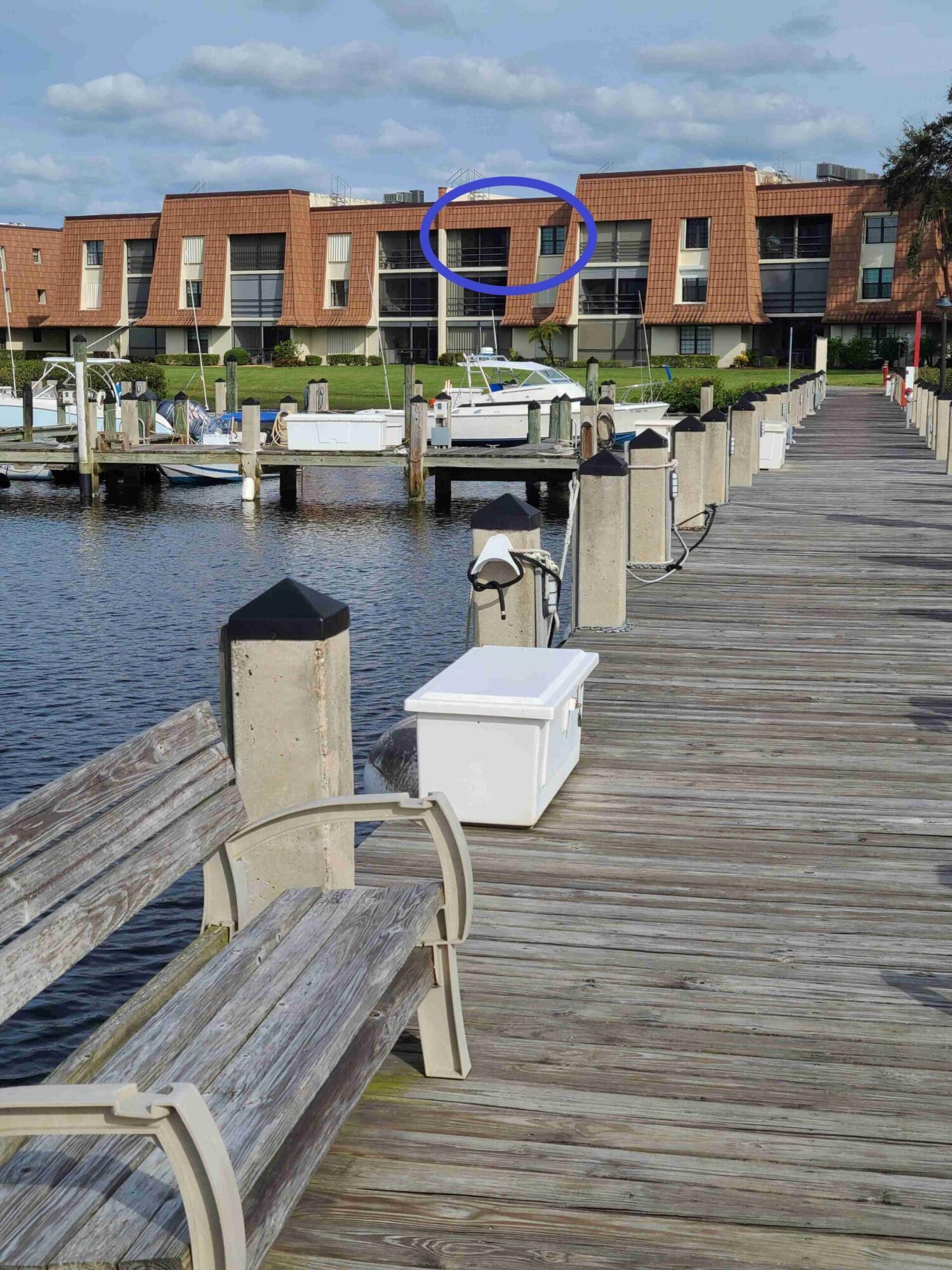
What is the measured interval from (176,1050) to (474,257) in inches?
3263

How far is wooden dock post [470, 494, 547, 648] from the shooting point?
28.6 feet

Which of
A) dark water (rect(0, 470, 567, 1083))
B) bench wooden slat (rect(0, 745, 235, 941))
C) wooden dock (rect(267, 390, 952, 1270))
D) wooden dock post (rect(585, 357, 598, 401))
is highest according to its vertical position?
wooden dock post (rect(585, 357, 598, 401))

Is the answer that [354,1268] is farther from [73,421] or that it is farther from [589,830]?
[73,421]

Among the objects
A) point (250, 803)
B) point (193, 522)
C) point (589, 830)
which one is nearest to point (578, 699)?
point (589, 830)

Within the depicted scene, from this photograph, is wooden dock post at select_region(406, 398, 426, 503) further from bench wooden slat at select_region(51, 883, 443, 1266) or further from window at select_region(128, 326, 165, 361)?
window at select_region(128, 326, 165, 361)

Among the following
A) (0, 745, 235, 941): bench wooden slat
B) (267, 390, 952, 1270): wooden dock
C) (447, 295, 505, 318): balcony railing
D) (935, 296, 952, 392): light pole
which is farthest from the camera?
(447, 295, 505, 318): balcony railing

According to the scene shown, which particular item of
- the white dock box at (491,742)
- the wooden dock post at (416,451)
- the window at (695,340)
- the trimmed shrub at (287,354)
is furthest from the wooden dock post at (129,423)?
the window at (695,340)

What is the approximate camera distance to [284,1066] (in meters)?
3.18

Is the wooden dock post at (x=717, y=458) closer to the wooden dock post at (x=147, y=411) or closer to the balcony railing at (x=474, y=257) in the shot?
the wooden dock post at (x=147, y=411)

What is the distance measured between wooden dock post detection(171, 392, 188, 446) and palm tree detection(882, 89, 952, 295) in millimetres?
46401

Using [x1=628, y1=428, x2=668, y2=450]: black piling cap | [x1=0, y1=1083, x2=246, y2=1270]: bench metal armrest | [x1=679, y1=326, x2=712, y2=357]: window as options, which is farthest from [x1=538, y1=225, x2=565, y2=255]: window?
[x1=0, y1=1083, x2=246, y2=1270]: bench metal armrest

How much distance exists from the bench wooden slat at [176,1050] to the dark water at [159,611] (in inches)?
192

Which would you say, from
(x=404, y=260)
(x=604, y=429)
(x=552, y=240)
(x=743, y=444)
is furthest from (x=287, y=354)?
(x=743, y=444)

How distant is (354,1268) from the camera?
3.26 meters
